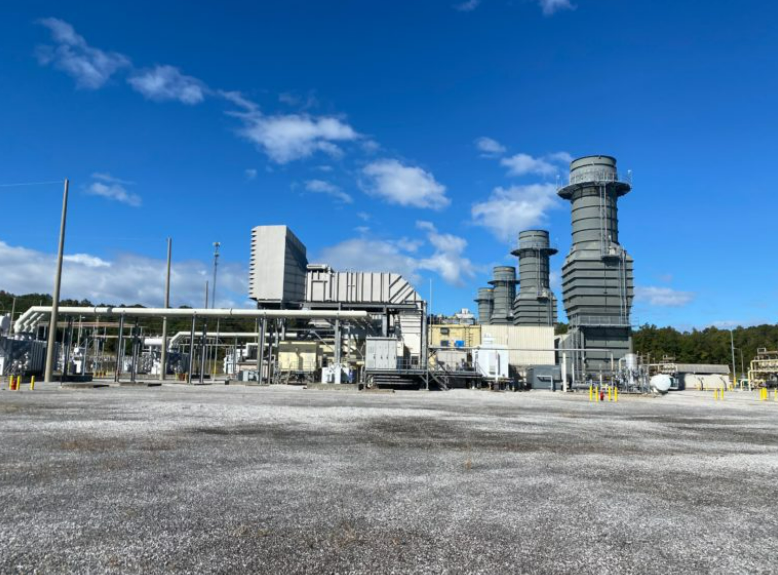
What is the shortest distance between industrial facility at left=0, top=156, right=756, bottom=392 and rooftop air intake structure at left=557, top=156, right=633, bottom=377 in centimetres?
10

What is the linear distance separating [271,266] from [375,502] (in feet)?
143

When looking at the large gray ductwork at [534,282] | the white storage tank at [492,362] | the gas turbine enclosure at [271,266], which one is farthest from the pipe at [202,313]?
the large gray ductwork at [534,282]

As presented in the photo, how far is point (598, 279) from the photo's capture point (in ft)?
178

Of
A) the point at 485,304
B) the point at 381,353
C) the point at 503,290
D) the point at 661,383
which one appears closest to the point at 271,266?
the point at 381,353

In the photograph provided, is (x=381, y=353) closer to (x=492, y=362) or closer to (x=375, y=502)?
(x=492, y=362)

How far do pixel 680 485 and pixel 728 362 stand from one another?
13039 centimetres

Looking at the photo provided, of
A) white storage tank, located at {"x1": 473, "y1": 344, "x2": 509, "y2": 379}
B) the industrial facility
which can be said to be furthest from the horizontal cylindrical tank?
white storage tank, located at {"x1": 473, "y1": 344, "x2": 509, "y2": 379}

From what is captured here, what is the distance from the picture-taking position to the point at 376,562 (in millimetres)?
3877

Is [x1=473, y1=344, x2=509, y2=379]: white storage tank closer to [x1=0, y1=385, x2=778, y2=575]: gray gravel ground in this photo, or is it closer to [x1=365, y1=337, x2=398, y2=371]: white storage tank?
[x1=365, y1=337, x2=398, y2=371]: white storage tank

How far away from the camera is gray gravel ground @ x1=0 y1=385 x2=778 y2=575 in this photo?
3.98 m

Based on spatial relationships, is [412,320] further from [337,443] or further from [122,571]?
[122,571]

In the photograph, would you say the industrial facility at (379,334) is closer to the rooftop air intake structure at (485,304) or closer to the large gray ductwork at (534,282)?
the large gray ductwork at (534,282)

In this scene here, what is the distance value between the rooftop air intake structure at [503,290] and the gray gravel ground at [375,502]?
272ft

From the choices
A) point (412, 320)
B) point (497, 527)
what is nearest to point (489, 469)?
point (497, 527)
